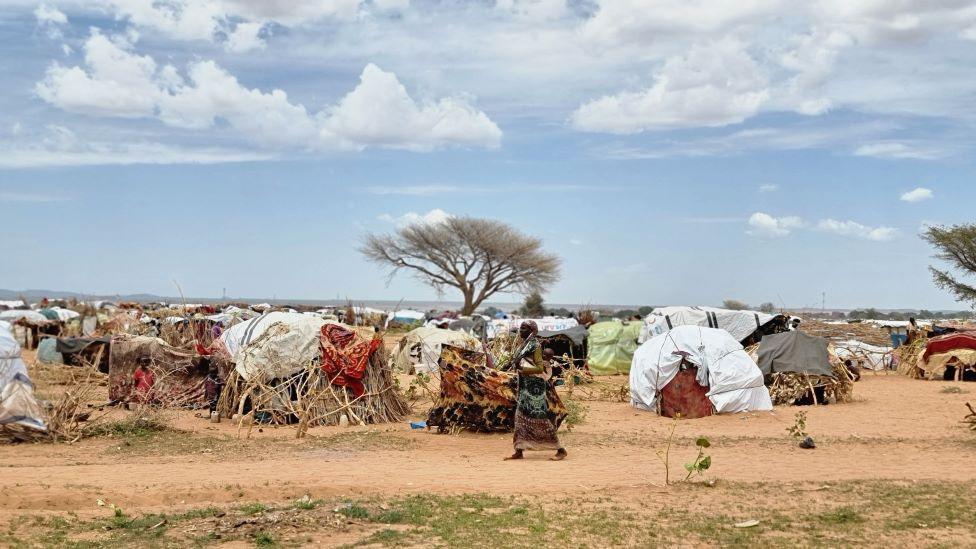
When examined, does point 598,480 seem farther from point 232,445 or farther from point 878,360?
point 878,360

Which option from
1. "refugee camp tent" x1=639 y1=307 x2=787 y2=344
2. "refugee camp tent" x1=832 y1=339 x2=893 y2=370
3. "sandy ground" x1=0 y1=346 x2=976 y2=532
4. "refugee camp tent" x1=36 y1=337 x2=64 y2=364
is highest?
"refugee camp tent" x1=639 y1=307 x2=787 y2=344

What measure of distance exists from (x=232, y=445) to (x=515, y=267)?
52532 mm

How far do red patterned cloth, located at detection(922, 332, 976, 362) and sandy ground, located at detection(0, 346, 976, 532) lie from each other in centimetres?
1036

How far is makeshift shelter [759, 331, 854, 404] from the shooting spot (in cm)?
1941

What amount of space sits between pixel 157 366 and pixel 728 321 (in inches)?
648

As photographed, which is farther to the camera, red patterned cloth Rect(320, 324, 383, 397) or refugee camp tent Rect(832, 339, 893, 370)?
refugee camp tent Rect(832, 339, 893, 370)

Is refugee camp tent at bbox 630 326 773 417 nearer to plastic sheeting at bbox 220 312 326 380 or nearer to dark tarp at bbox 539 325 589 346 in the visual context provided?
plastic sheeting at bbox 220 312 326 380

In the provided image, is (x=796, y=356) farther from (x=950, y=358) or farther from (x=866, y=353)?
(x=866, y=353)

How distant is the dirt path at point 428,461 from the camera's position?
941cm

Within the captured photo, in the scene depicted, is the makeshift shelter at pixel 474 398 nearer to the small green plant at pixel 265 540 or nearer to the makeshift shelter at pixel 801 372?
the small green plant at pixel 265 540

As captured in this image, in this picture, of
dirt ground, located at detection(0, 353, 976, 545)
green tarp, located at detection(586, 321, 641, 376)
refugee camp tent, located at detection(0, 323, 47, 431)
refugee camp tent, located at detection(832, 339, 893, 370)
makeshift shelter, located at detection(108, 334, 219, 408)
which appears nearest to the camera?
dirt ground, located at detection(0, 353, 976, 545)

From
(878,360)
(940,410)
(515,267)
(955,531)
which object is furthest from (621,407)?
(515,267)

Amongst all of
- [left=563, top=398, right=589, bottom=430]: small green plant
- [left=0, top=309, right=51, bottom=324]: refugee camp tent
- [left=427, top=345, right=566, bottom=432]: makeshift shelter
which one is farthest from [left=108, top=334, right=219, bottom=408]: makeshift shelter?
[left=0, top=309, right=51, bottom=324]: refugee camp tent

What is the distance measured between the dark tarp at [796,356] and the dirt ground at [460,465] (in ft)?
8.13
